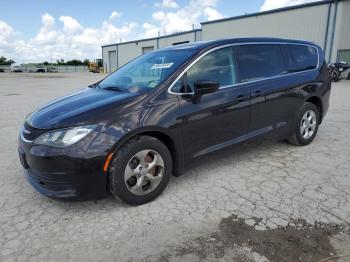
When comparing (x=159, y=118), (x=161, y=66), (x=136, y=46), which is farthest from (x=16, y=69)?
(x=159, y=118)

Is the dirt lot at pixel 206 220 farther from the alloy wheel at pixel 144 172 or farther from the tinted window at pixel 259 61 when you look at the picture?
the tinted window at pixel 259 61

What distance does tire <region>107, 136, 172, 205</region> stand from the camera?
9.16 ft

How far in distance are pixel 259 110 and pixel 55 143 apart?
8.52 feet

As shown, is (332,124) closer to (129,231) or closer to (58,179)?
(129,231)

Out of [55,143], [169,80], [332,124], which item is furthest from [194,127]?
[332,124]

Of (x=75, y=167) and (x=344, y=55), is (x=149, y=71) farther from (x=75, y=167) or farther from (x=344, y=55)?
(x=344, y=55)

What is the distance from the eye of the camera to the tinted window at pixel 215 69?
3326 mm

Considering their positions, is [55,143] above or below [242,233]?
above

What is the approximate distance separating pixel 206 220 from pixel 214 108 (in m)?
1.29

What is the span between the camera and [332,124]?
249 inches

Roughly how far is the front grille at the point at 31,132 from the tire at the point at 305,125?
365cm

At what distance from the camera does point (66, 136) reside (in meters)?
2.68

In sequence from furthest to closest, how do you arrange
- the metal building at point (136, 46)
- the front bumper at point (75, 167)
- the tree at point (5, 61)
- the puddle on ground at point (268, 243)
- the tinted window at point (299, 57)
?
1. the tree at point (5, 61)
2. the metal building at point (136, 46)
3. the tinted window at point (299, 57)
4. the front bumper at point (75, 167)
5. the puddle on ground at point (268, 243)

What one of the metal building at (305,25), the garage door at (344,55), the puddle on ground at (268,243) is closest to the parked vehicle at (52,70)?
the metal building at (305,25)
